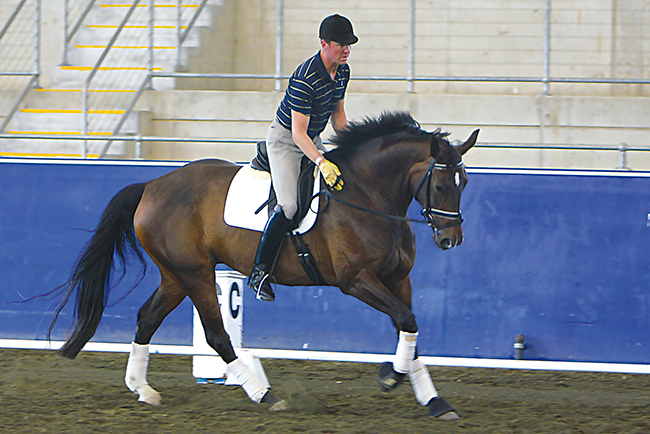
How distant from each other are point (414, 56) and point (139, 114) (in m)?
3.04

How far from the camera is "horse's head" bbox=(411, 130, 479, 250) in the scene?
397 centimetres

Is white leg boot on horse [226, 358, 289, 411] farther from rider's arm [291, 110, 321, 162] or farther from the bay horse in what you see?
rider's arm [291, 110, 321, 162]

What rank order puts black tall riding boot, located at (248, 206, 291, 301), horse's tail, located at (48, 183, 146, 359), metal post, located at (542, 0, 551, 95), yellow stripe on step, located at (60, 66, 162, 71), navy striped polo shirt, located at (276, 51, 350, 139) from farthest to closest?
yellow stripe on step, located at (60, 66, 162, 71)
metal post, located at (542, 0, 551, 95)
horse's tail, located at (48, 183, 146, 359)
black tall riding boot, located at (248, 206, 291, 301)
navy striped polo shirt, located at (276, 51, 350, 139)

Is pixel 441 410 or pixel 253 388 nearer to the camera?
pixel 441 410

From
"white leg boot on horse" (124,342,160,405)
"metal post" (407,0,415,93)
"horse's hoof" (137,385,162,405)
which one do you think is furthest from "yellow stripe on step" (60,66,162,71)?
"horse's hoof" (137,385,162,405)

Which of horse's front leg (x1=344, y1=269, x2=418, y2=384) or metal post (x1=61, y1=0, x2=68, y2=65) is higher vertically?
metal post (x1=61, y1=0, x2=68, y2=65)

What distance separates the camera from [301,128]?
13.8ft

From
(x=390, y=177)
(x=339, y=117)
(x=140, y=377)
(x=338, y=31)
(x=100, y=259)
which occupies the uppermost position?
(x=338, y=31)

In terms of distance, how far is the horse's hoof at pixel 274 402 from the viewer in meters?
4.38

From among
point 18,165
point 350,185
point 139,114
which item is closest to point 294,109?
point 350,185

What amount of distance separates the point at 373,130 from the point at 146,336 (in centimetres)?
197

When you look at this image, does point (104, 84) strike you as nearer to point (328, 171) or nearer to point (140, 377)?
point (140, 377)

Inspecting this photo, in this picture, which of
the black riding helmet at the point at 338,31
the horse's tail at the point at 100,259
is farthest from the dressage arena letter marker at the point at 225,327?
the black riding helmet at the point at 338,31

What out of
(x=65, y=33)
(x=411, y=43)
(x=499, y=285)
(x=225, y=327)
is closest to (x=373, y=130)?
(x=225, y=327)
